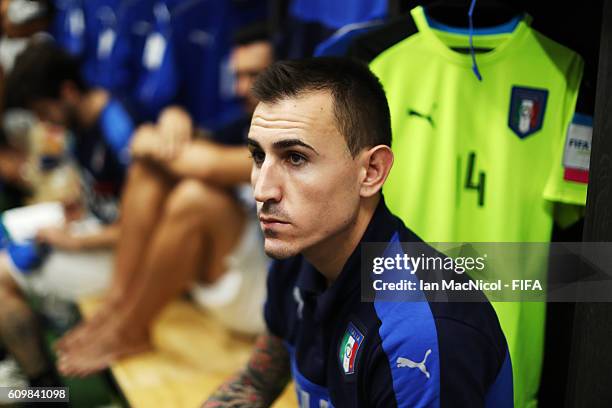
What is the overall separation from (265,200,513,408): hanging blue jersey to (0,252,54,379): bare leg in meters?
1.25

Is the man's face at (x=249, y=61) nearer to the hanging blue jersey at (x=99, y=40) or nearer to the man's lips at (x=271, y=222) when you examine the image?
the man's lips at (x=271, y=222)

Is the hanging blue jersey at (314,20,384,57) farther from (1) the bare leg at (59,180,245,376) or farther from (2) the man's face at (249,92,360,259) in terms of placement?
(1) the bare leg at (59,180,245,376)

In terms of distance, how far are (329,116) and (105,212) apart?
1803mm

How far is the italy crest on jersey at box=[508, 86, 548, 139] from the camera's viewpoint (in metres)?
0.96

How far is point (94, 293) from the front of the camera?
224 centimetres

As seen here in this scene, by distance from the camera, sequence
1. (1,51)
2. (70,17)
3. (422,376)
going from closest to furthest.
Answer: (422,376), (1,51), (70,17)

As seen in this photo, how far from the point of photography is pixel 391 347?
0.77 m

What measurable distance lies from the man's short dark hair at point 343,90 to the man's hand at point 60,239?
5.17 feet

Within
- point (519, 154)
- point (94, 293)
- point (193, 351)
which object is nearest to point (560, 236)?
point (519, 154)

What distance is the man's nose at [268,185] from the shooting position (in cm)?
79

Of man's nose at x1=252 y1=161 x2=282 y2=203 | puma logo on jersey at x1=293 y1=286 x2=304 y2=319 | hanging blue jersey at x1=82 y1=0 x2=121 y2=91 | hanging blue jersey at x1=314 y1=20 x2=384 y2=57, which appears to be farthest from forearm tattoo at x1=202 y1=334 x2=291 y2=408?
hanging blue jersey at x1=82 y1=0 x2=121 y2=91

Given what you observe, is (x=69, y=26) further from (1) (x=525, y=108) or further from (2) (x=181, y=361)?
(1) (x=525, y=108)

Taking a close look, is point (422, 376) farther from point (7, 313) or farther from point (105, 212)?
point (105, 212)
